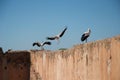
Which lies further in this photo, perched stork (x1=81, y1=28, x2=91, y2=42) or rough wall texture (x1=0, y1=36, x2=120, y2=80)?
perched stork (x1=81, y1=28, x2=91, y2=42)

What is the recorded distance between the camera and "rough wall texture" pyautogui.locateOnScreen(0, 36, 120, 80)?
6.40 metres

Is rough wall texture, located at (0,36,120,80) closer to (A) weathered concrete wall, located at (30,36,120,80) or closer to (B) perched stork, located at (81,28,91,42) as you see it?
(A) weathered concrete wall, located at (30,36,120,80)

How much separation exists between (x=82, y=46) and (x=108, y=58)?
5.80 feet

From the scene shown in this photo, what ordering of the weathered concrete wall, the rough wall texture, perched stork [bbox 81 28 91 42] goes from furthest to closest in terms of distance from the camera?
perched stork [bbox 81 28 91 42] < the rough wall texture < the weathered concrete wall

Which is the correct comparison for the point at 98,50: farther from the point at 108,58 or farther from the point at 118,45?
the point at 118,45

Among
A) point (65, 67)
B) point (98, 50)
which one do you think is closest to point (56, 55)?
point (65, 67)

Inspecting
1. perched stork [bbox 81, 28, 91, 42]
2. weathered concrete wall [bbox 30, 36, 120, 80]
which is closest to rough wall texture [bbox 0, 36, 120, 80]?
weathered concrete wall [bbox 30, 36, 120, 80]

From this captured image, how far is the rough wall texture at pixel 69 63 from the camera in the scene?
21.0ft

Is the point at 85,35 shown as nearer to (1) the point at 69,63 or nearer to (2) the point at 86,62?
(1) the point at 69,63

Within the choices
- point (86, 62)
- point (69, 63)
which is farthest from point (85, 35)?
point (86, 62)

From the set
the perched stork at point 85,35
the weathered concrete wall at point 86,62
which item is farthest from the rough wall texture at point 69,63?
the perched stork at point 85,35

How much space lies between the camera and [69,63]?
371 inches

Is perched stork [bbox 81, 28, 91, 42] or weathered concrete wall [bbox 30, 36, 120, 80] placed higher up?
perched stork [bbox 81, 28, 91, 42]

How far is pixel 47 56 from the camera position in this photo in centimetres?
1232
